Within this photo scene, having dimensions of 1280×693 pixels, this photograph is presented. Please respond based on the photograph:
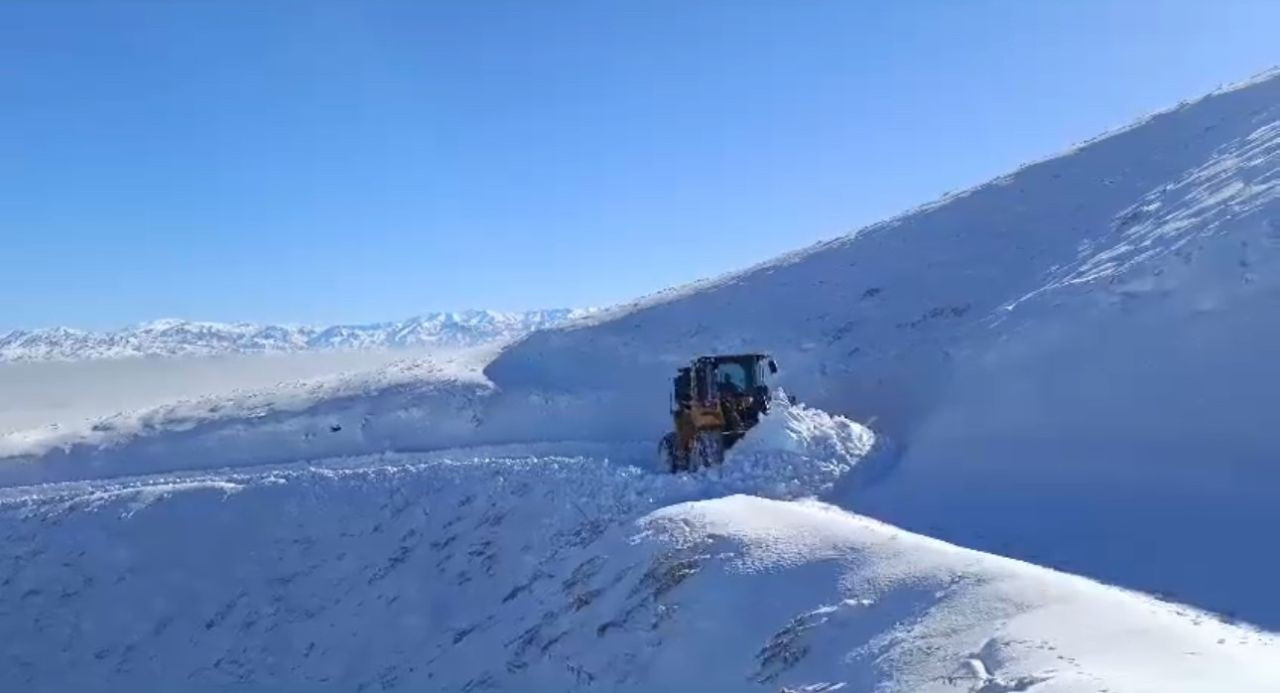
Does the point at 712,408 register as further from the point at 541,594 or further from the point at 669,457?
the point at 541,594

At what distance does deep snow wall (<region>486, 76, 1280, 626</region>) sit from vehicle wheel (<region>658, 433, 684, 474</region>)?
193 inches

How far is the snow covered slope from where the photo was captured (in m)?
11.4

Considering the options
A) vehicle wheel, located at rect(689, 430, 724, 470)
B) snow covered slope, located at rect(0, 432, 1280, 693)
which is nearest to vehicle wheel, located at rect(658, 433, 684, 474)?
vehicle wheel, located at rect(689, 430, 724, 470)

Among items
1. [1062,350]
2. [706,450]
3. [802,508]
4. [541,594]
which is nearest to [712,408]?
[706,450]

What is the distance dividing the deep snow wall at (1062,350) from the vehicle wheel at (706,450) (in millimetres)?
3450

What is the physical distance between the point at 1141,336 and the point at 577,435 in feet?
55.7

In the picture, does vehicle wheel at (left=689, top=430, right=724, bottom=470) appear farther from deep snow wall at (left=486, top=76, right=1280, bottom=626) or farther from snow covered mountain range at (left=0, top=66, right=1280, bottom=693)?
deep snow wall at (left=486, top=76, right=1280, bottom=626)

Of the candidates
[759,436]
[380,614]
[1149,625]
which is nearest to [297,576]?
[380,614]

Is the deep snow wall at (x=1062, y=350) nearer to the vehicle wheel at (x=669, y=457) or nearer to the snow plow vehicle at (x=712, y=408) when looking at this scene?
the snow plow vehicle at (x=712, y=408)

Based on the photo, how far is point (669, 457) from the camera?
25.6 m

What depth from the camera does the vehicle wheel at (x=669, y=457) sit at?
25.2 meters

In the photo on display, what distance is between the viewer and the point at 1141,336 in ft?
73.2

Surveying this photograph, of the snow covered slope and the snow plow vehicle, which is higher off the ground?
the snow plow vehicle

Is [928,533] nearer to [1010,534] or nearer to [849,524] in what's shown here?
[1010,534]
